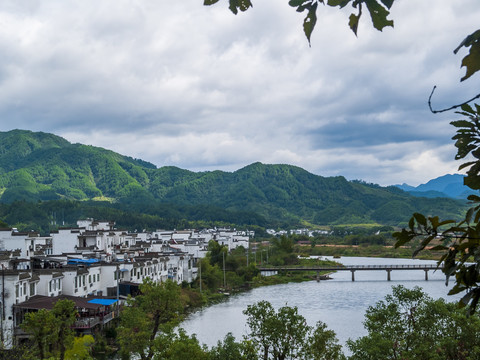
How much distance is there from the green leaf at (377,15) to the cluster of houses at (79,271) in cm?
Result: 2336

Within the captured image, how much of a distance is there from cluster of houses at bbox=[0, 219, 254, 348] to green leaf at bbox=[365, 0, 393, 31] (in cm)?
2336

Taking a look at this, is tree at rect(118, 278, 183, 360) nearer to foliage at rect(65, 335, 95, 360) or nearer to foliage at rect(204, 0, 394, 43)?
foliage at rect(65, 335, 95, 360)

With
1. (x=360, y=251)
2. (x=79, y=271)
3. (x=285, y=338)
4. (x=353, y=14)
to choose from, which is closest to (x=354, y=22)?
(x=353, y=14)

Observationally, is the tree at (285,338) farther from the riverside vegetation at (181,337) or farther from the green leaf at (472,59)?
the green leaf at (472,59)

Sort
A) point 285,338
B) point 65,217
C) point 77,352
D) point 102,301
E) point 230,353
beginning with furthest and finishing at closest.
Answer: point 65,217
point 102,301
point 77,352
point 285,338
point 230,353

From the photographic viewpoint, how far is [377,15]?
98.6 inches

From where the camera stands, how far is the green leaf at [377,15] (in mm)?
2480

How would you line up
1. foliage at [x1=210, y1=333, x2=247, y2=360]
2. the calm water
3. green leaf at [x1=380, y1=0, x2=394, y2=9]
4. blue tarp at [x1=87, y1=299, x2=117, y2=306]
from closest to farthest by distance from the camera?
green leaf at [x1=380, y1=0, x2=394, y2=9] → foliage at [x1=210, y1=333, x2=247, y2=360] → blue tarp at [x1=87, y1=299, x2=117, y2=306] → the calm water

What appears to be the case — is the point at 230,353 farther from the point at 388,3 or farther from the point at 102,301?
the point at 388,3

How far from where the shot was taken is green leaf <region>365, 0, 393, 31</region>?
2.48 meters

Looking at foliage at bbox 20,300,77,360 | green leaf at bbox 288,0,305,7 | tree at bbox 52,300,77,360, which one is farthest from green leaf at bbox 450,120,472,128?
tree at bbox 52,300,77,360

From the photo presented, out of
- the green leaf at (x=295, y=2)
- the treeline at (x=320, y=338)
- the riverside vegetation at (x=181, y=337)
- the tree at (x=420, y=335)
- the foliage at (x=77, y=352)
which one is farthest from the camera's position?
the foliage at (x=77, y=352)

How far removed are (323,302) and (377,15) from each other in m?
50.6

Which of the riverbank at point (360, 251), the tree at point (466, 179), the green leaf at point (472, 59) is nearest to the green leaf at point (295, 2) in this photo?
the tree at point (466, 179)
